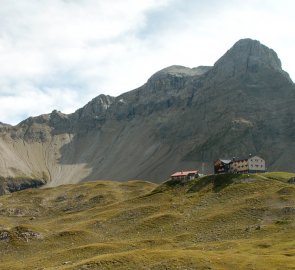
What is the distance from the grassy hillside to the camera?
77875mm

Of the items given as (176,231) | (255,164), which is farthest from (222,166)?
(176,231)

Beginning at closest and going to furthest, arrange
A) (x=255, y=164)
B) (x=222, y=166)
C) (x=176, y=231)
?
(x=176, y=231) → (x=255, y=164) → (x=222, y=166)

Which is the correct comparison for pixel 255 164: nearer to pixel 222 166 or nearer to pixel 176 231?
pixel 222 166

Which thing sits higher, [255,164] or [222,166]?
[222,166]

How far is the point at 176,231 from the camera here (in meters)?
113

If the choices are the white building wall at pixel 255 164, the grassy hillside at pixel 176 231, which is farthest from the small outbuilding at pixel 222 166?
the grassy hillside at pixel 176 231

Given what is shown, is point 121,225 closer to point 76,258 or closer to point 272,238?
point 76,258

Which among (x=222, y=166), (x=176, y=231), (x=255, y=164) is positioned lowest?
(x=176, y=231)

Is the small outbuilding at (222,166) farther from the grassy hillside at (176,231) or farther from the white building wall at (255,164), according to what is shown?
the grassy hillside at (176,231)

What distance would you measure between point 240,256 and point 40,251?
171 feet

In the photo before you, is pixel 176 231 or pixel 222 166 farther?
pixel 222 166

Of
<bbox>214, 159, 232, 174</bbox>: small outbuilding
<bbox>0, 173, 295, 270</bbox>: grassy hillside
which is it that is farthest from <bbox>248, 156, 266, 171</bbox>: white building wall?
<bbox>0, 173, 295, 270</bbox>: grassy hillside

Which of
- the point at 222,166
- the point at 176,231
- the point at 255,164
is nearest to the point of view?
the point at 176,231

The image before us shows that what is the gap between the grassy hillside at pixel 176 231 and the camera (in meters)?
77.9
